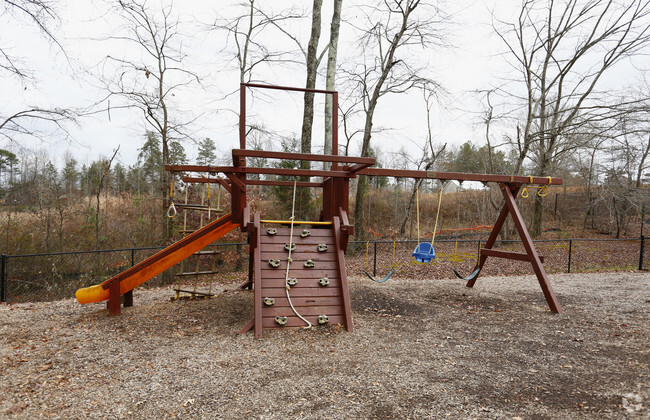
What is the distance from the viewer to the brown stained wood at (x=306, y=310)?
15.5 ft

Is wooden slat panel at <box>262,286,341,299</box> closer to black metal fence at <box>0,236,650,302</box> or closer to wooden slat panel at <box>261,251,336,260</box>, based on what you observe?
wooden slat panel at <box>261,251,336,260</box>

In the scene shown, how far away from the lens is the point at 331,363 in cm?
382

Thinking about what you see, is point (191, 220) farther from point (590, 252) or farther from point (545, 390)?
point (590, 252)

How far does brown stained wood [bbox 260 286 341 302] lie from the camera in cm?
486

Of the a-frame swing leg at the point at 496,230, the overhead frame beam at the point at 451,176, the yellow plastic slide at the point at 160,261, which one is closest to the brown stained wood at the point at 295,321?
the yellow plastic slide at the point at 160,261

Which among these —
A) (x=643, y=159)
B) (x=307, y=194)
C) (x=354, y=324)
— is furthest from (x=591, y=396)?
(x=643, y=159)

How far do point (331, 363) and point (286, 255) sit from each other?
6.11 ft

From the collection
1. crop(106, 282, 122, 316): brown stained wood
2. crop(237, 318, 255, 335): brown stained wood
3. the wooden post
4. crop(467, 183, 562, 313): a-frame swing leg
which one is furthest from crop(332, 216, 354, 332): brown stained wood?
the wooden post

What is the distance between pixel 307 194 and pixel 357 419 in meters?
9.71

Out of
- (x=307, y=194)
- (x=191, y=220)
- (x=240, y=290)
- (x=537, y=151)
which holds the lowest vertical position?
(x=240, y=290)

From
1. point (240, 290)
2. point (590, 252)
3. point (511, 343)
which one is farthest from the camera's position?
point (590, 252)

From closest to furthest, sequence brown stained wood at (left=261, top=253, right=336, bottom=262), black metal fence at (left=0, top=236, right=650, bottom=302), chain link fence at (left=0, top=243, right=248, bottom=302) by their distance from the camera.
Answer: brown stained wood at (left=261, top=253, right=336, bottom=262), chain link fence at (left=0, top=243, right=248, bottom=302), black metal fence at (left=0, top=236, right=650, bottom=302)

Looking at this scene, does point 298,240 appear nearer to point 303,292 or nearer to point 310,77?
point 303,292

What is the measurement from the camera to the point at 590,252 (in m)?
14.4
